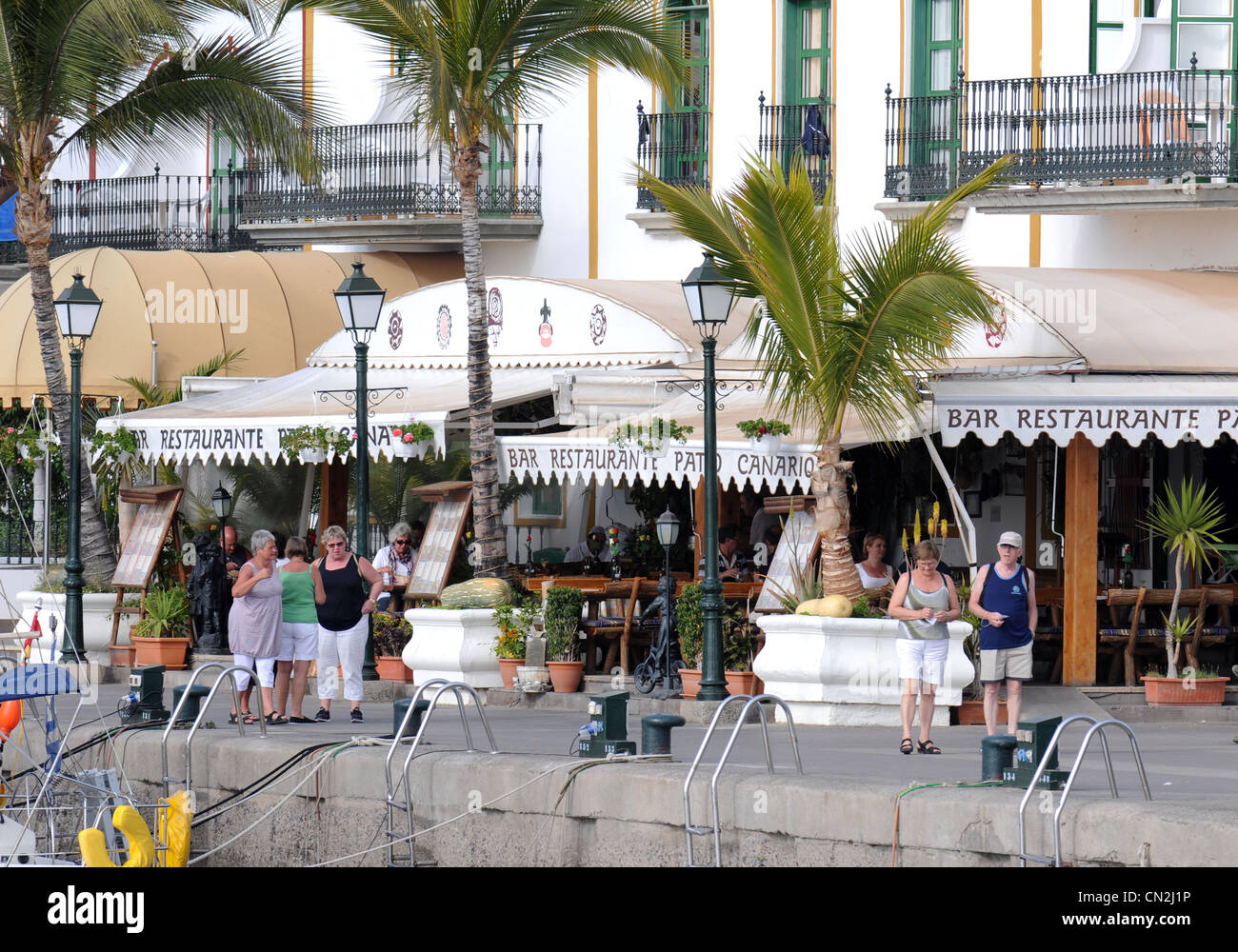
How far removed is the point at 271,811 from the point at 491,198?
1345cm

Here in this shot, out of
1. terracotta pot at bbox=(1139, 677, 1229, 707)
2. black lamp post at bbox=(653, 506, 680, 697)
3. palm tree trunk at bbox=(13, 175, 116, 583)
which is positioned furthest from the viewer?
palm tree trunk at bbox=(13, 175, 116, 583)

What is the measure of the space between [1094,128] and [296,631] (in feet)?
33.1

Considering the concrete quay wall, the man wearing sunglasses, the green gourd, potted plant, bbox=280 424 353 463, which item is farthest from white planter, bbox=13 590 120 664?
the concrete quay wall

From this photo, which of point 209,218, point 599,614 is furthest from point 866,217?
point 209,218

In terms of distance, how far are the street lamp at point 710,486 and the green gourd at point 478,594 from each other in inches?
111

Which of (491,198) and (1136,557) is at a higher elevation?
(491,198)

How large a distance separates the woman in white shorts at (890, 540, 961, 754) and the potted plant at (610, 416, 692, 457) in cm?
399

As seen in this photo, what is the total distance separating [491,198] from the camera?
2658 centimetres

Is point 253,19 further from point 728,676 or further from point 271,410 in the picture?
point 728,676

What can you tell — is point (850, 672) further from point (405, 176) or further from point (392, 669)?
point (405, 176)

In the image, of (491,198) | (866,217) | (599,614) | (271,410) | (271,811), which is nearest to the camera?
(271,811)

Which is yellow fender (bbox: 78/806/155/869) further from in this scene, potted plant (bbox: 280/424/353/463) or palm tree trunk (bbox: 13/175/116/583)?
palm tree trunk (bbox: 13/175/116/583)

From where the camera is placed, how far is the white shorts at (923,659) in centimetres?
1484

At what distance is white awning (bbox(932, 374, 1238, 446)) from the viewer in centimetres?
1803
